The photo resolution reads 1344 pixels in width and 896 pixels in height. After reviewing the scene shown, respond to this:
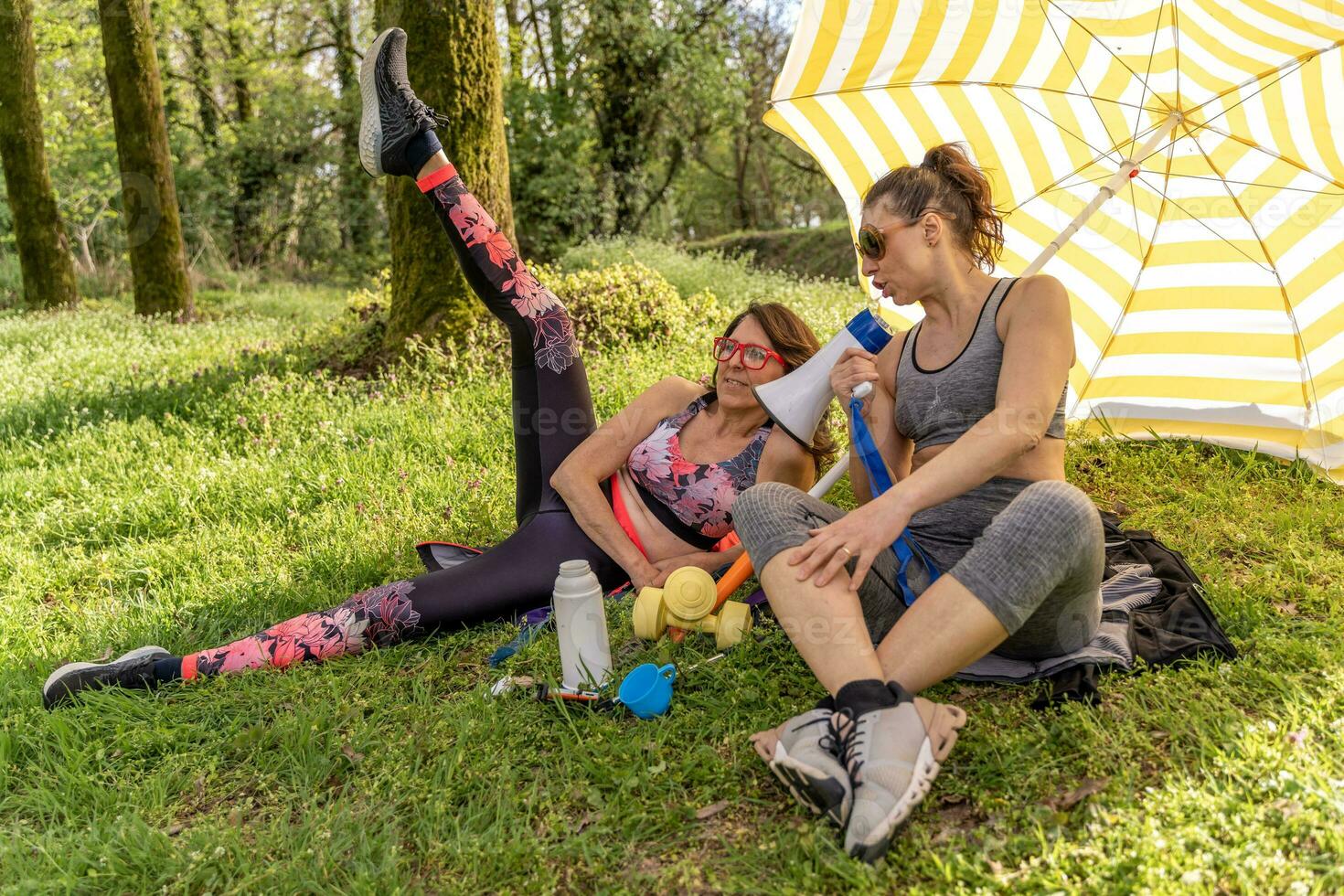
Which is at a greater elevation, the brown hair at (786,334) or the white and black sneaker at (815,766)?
the brown hair at (786,334)

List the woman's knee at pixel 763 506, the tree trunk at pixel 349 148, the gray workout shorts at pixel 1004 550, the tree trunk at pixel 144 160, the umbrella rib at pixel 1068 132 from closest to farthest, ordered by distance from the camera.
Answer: the gray workout shorts at pixel 1004 550, the woman's knee at pixel 763 506, the umbrella rib at pixel 1068 132, the tree trunk at pixel 144 160, the tree trunk at pixel 349 148

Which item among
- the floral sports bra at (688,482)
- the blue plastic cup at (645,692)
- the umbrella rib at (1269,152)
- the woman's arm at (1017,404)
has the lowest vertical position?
the blue plastic cup at (645,692)

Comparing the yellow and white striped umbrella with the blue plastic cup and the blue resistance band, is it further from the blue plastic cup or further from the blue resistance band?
the blue plastic cup

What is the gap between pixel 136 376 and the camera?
654cm

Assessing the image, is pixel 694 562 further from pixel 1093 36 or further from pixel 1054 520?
pixel 1093 36

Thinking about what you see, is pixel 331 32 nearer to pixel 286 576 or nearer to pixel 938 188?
pixel 286 576

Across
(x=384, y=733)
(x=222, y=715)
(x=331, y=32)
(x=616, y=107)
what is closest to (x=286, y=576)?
(x=222, y=715)

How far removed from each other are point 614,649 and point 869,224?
4.93ft

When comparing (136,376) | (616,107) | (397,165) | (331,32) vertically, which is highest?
(331,32)

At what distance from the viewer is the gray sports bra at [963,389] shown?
2.53m

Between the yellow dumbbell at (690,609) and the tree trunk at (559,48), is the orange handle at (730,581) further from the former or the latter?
the tree trunk at (559,48)

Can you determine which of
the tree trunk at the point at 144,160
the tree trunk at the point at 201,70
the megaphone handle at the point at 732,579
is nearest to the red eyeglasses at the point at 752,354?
the megaphone handle at the point at 732,579

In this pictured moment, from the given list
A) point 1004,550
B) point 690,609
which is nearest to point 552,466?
point 690,609

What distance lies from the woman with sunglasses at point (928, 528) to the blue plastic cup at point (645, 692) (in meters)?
0.45
